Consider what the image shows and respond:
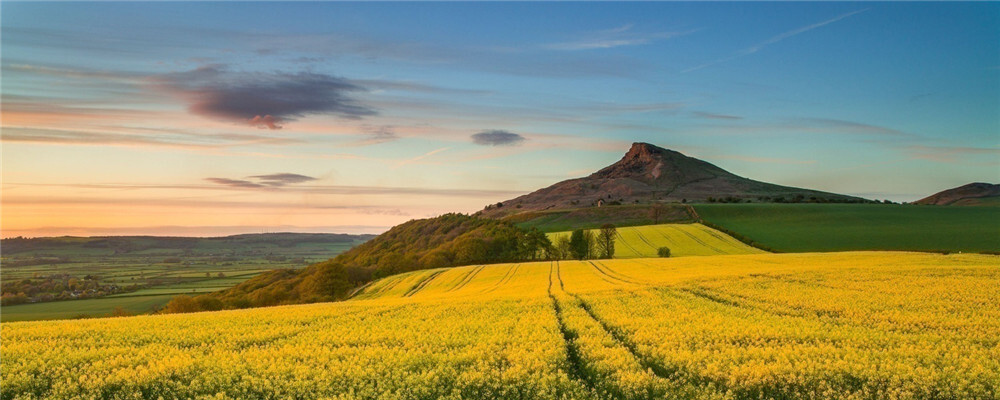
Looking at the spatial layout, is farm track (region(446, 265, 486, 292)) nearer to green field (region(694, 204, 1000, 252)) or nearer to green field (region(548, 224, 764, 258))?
green field (region(548, 224, 764, 258))

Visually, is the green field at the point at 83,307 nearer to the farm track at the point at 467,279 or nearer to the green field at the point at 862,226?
the farm track at the point at 467,279

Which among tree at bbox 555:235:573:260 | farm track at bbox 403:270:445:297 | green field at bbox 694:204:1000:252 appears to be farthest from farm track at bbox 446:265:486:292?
green field at bbox 694:204:1000:252

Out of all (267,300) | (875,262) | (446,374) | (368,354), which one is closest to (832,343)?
(446,374)

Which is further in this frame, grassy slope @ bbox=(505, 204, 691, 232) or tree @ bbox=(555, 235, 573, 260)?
grassy slope @ bbox=(505, 204, 691, 232)

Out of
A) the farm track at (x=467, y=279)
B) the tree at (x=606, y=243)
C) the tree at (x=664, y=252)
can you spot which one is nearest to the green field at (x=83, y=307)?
the farm track at (x=467, y=279)

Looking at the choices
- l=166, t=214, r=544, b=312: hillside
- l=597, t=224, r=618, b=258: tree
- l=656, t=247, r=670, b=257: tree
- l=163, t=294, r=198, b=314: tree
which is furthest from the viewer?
l=597, t=224, r=618, b=258: tree

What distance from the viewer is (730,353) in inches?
576

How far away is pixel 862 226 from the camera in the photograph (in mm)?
112625

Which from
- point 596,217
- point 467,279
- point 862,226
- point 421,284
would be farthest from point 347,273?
point 862,226

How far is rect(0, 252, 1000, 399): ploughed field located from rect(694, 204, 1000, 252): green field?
6924cm

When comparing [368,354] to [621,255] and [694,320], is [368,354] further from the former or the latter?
[621,255]

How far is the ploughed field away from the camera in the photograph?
1245cm

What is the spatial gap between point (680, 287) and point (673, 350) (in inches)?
744

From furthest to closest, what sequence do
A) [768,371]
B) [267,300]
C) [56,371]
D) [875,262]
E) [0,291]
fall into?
[0,291] < [267,300] < [875,262] < [56,371] < [768,371]
